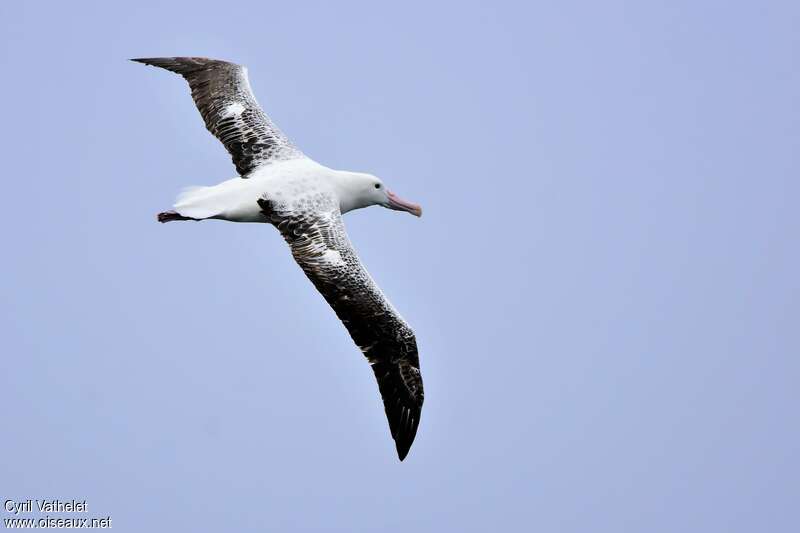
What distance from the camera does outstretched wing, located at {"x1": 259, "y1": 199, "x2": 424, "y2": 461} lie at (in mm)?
18062

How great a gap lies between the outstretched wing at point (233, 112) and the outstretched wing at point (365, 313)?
177 centimetres

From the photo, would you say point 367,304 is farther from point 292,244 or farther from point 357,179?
point 357,179

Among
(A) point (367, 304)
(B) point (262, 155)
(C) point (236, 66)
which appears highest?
(C) point (236, 66)

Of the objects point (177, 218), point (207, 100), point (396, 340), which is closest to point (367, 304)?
point (396, 340)

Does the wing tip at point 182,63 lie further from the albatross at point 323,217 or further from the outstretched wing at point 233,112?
the albatross at point 323,217

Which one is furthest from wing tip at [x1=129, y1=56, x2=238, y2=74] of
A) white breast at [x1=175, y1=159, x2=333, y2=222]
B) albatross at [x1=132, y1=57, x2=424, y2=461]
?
white breast at [x1=175, y1=159, x2=333, y2=222]

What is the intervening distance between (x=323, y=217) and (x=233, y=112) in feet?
10.4

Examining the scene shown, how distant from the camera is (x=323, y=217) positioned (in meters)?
18.8

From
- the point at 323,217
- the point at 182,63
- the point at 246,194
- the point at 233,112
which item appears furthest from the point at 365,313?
the point at 182,63

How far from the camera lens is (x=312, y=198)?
18984 mm

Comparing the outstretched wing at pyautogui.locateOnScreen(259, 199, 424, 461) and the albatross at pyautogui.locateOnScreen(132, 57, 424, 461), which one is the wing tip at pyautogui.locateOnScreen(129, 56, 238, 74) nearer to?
the albatross at pyautogui.locateOnScreen(132, 57, 424, 461)

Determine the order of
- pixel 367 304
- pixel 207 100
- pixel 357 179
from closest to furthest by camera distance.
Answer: pixel 367 304 → pixel 357 179 → pixel 207 100

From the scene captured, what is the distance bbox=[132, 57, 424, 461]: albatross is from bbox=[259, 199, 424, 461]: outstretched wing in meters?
0.01

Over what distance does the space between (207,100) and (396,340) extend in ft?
18.3
